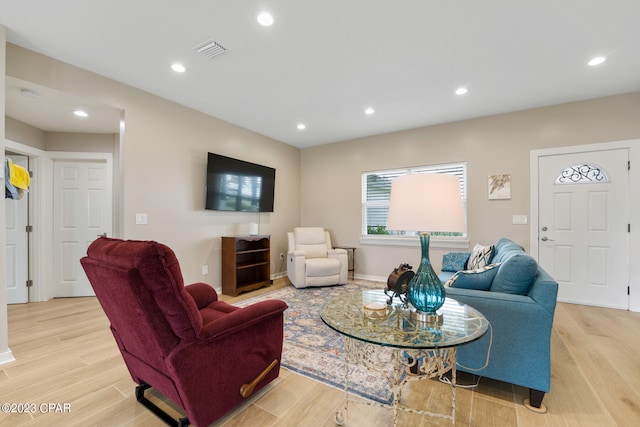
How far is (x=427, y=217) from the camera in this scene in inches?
53.0

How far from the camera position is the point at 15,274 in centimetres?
346

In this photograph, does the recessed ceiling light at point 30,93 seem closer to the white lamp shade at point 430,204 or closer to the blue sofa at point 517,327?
the white lamp shade at point 430,204

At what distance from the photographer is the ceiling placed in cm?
196

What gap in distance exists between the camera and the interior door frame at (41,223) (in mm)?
3572

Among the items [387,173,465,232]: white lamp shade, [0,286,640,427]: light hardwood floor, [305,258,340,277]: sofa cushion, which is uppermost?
[387,173,465,232]: white lamp shade

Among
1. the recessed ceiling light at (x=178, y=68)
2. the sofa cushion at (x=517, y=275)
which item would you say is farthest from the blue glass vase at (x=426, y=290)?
the recessed ceiling light at (x=178, y=68)

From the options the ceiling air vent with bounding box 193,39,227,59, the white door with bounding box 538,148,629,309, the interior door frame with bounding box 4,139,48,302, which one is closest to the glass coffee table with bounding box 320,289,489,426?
the ceiling air vent with bounding box 193,39,227,59

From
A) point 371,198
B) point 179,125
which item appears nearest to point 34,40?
point 179,125

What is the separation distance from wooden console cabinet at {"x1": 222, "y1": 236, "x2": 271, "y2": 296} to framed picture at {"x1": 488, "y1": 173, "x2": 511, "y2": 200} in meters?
3.37

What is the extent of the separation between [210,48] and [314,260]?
118 inches

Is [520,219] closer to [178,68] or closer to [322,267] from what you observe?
[322,267]

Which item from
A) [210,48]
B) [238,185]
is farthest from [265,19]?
[238,185]

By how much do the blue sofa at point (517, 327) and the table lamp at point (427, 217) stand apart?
1.68ft

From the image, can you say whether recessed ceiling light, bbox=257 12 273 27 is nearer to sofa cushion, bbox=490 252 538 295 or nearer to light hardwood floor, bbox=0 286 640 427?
sofa cushion, bbox=490 252 538 295
